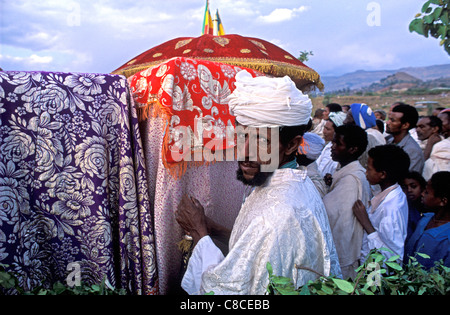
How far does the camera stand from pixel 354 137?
336 centimetres

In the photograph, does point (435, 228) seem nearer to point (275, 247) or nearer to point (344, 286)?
point (275, 247)

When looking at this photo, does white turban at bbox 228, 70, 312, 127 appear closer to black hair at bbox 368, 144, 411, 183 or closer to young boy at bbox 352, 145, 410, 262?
young boy at bbox 352, 145, 410, 262

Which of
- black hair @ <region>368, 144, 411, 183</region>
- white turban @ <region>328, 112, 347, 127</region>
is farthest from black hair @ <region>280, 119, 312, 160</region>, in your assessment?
white turban @ <region>328, 112, 347, 127</region>

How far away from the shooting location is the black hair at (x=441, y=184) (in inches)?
114

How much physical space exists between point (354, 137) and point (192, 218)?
6.89 ft

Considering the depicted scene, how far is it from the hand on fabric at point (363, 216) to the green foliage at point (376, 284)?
1.47 m

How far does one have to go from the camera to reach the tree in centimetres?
400

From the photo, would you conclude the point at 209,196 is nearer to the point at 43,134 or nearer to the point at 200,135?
the point at 200,135

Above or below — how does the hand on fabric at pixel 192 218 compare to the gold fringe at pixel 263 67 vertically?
below

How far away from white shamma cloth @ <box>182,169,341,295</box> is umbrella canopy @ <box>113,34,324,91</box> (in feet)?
11.9

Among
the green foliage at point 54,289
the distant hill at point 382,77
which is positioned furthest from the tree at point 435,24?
the distant hill at point 382,77

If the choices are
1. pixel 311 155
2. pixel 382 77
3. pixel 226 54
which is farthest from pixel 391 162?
pixel 382 77

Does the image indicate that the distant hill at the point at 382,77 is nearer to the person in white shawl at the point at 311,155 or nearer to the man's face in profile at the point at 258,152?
the person in white shawl at the point at 311,155
